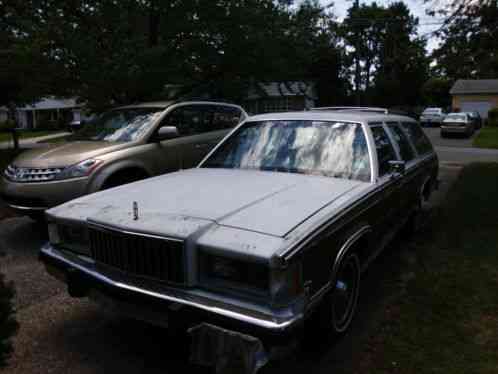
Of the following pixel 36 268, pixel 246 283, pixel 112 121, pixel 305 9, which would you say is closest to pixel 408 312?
pixel 246 283

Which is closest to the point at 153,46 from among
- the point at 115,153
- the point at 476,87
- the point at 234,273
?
the point at 115,153

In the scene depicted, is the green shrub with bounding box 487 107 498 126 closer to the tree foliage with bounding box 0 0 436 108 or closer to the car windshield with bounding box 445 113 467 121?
the car windshield with bounding box 445 113 467 121

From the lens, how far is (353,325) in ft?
11.7

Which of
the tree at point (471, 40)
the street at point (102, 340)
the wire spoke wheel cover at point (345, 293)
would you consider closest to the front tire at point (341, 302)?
the wire spoke wheel cover at point (345, 293)

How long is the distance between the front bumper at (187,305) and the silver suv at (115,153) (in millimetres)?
2423

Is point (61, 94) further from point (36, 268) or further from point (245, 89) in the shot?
point (36, 268)

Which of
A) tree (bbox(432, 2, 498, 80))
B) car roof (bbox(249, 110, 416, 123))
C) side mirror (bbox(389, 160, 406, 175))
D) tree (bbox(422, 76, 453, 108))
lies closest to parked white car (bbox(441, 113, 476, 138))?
tree (bbox(432, 2, 498, 80))

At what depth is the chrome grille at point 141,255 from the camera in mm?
2615

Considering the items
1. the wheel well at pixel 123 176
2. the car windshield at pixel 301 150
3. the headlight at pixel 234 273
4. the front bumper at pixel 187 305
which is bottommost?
the front bumper at pixel 187 305

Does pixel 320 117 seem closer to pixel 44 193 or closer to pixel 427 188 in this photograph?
pixel 427 188

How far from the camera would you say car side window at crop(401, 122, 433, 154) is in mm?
5729

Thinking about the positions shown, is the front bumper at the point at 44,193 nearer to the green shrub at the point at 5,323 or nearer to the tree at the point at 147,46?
the green shrub at the point at 5,323

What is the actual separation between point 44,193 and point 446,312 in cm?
450

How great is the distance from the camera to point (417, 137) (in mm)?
6094
